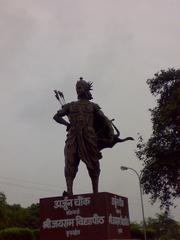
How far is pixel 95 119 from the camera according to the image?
10977mm

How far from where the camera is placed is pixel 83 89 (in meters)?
10.9

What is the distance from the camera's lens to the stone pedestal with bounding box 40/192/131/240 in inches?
357

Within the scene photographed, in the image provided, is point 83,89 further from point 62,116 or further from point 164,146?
point 164,146

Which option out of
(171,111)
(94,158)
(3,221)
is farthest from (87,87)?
(3,221)

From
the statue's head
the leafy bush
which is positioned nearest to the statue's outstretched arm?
the statue's head

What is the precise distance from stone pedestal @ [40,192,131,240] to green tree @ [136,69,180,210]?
48.0 ft

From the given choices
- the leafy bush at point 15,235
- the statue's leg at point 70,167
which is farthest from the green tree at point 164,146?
the statue's leg at point 70,167

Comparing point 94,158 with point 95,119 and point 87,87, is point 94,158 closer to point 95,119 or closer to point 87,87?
point 95,119

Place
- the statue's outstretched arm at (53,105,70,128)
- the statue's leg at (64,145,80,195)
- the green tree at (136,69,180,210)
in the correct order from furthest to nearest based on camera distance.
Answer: the green tree at (136,69,180,210)
the statue's outstretched arm at (53,105,70,128)
the statue's leg at (64,145,80,195)

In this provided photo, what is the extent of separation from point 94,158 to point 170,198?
15.6m

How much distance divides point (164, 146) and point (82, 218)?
16.2 metres

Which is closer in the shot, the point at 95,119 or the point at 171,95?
the point at 95,119

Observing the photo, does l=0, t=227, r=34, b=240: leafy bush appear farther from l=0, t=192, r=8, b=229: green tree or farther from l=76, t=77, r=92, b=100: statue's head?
l=76, t=77, r=92, b=100: statue's head

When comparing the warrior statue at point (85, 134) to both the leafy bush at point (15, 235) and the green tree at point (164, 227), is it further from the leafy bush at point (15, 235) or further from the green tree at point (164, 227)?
the green tree at point (164, 227)
